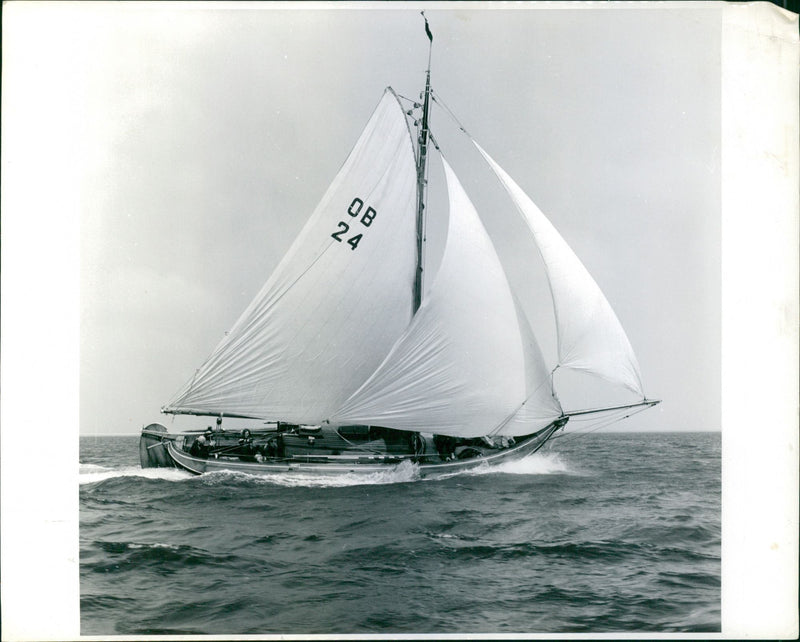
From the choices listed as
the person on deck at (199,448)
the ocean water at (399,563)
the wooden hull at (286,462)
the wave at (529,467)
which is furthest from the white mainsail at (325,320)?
the wave at (529,467)

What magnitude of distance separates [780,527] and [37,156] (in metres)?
7.56

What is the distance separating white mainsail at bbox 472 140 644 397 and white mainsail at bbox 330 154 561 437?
71cm

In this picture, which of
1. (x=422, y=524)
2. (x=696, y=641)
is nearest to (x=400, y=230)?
(x=422, y=524)

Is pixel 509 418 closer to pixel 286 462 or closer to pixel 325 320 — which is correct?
pixel 325 320

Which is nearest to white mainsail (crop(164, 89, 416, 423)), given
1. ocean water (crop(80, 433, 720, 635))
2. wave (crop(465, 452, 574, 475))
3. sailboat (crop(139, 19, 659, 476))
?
sailboat (crop(139, 19, 659, 476))

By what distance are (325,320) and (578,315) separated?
4230mm

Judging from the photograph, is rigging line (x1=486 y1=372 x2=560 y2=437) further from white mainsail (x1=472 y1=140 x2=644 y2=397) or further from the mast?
the mast

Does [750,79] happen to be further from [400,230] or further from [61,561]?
[61,561]

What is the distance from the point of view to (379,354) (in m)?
11.5

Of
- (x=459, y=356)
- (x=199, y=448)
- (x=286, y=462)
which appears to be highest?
(x=459, y=356)

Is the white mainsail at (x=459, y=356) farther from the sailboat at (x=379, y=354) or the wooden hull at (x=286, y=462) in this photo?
the wooden hull at (x=286, y=462)

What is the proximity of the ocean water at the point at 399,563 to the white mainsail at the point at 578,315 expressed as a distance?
1.82m

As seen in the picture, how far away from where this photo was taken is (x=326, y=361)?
10930mm

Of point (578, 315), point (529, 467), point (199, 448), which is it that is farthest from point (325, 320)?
point (529, 467)
